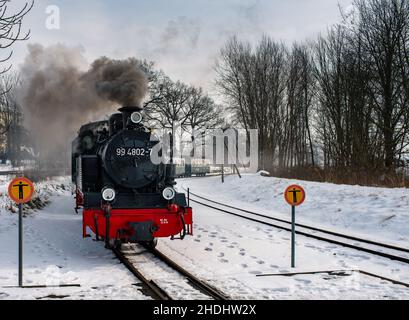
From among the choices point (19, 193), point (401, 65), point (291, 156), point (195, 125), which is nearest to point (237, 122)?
point (291, 156)

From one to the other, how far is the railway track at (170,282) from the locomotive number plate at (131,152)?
6.48 feet

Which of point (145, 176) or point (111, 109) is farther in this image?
point (111, 109)

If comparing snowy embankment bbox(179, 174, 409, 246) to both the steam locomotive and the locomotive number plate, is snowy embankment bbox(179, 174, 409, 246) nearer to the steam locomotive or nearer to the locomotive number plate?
the steam locomotive

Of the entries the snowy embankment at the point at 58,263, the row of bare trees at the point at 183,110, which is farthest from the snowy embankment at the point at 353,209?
the row of bare trees at the point at 183,110

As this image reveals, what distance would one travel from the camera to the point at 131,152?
9.02 meters

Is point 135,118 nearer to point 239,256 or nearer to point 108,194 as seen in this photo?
point 108,194

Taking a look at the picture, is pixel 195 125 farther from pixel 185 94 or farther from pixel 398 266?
pixel 398 266

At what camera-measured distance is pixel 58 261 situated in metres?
7.86

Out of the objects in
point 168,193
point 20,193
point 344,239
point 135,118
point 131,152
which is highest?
point 135,118

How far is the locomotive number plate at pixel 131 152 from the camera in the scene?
8930 millimetres

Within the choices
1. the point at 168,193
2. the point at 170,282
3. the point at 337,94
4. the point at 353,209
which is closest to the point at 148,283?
the point at 170,282

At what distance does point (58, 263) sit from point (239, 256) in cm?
329
